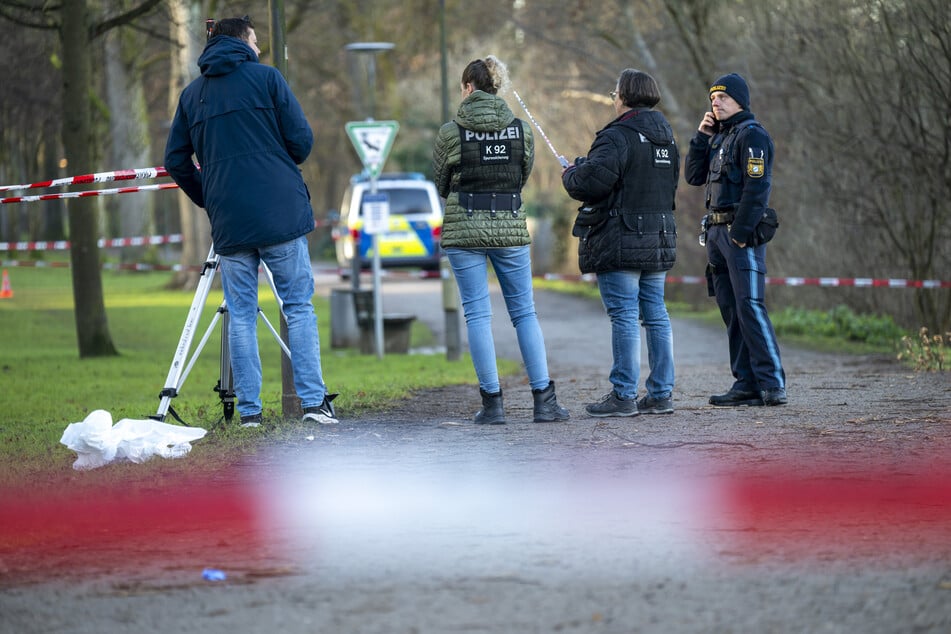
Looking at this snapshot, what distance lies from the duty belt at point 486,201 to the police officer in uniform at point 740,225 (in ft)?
4.85

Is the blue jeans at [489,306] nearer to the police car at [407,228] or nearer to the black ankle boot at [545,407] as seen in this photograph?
the black ankle boot at [545,407]

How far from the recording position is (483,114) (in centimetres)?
800

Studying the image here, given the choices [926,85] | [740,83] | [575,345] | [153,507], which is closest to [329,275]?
[575,345]

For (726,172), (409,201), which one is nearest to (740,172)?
(726,172)

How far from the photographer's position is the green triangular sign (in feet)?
57.4

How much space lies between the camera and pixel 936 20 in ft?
48.0

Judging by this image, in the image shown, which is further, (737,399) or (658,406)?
(737,399)

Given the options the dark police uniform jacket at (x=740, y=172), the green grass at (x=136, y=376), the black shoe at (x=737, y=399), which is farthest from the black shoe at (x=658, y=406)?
the green grass at (x=136, y=376)

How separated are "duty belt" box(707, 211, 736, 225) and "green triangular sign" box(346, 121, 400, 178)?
28.7ft

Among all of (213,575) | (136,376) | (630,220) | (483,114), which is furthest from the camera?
(136,376)

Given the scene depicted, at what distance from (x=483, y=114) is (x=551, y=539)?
3308 millimetres

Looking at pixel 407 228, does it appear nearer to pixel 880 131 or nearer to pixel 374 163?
pixel 374 163

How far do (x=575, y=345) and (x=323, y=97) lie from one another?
30910mm

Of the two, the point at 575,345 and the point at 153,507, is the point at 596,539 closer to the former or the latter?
the point at 153,507
